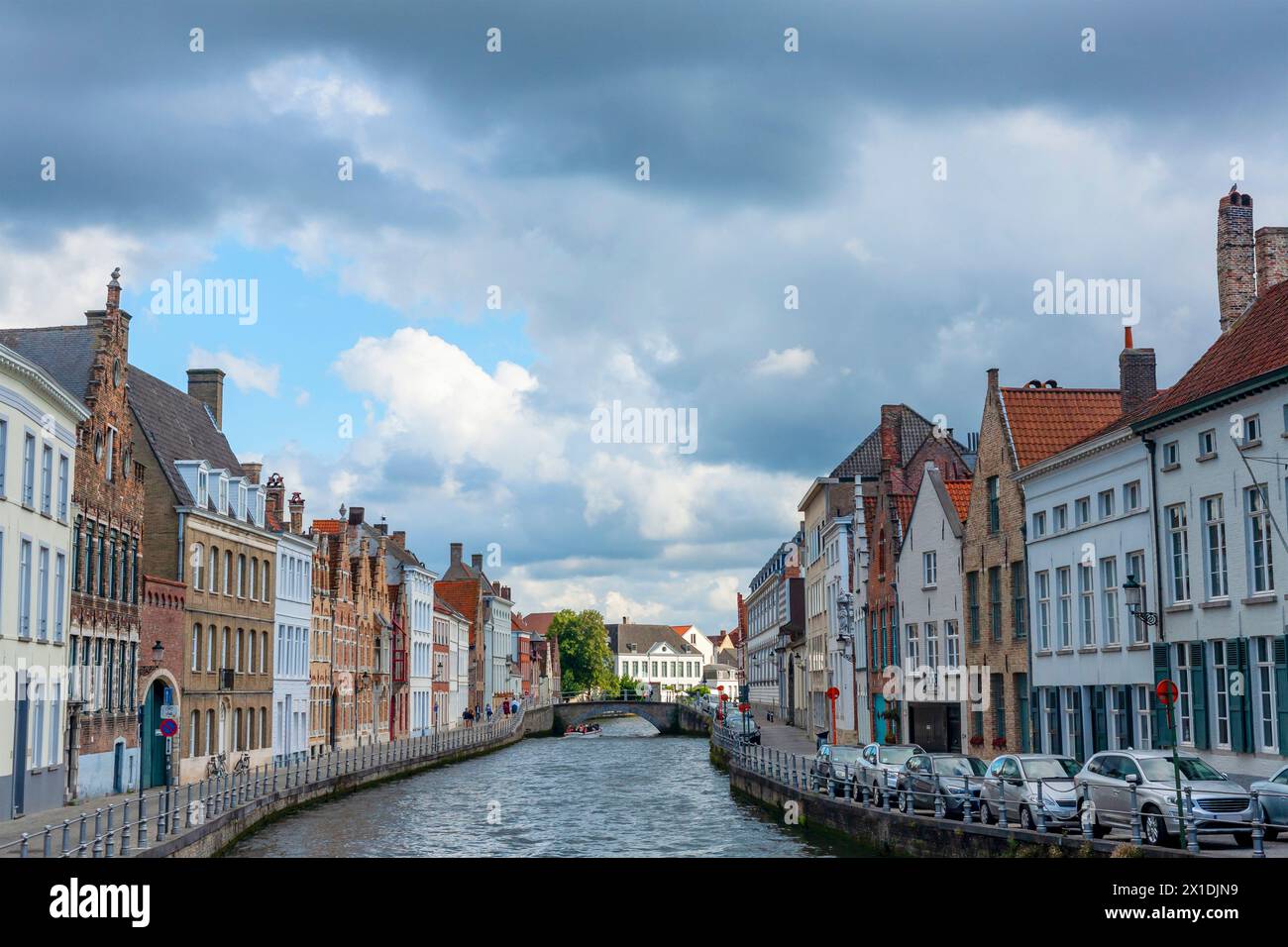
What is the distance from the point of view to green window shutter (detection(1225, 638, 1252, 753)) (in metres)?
29.9

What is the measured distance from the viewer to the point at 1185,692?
3306cm

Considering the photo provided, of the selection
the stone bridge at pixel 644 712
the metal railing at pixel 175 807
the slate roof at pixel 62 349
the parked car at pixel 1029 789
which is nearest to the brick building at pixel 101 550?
the slate roof at pixel 62 349

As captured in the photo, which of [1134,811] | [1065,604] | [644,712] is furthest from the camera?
[644,712]

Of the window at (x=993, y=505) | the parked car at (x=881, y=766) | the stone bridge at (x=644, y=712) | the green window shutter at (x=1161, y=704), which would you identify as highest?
the window at (x=993, y=505)

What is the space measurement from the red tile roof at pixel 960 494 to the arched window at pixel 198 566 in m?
27.2

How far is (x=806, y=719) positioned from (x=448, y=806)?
127 feet

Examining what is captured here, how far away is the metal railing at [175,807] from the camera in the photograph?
24.6 m

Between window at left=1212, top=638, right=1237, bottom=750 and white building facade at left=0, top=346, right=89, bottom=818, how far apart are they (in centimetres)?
2744

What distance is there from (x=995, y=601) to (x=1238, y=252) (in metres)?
14.1

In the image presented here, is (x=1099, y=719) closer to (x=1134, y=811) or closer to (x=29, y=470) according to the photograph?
(x=1134, y=811)

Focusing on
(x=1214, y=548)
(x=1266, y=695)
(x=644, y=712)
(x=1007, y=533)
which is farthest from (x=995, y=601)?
(x=644, y=712)

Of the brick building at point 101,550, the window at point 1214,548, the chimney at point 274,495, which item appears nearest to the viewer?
the window at point 1214,548

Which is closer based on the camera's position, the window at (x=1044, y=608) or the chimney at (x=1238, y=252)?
the chimney at (x=1238, y=252)

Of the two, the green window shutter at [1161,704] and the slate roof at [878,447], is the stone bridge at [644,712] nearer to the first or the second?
the slate roof at [878,447]
